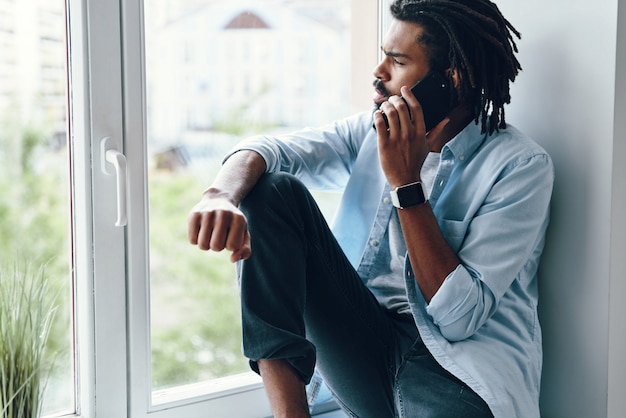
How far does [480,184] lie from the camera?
1.32 metres

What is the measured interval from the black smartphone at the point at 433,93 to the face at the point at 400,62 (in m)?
0.03

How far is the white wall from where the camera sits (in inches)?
51.1

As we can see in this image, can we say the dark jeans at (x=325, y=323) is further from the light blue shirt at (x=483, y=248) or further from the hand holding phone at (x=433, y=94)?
the hand holding phone at (x=433, y=94)

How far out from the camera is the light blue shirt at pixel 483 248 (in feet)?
4.05

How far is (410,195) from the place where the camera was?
127 centimetres

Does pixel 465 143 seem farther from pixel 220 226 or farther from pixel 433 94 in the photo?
pixel 220 226

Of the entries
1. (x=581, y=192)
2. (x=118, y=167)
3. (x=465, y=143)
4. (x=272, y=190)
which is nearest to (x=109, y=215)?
(x=118, y=167)

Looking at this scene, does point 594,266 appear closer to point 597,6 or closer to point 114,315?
point 597,6

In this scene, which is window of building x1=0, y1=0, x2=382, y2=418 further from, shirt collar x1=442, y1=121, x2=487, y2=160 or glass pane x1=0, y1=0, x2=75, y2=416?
shirt collar x1=442, y1=121, x2=487, y2=160

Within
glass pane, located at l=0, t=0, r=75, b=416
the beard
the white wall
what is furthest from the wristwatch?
glass pane, located at l=0, t=0, r=75, b=416

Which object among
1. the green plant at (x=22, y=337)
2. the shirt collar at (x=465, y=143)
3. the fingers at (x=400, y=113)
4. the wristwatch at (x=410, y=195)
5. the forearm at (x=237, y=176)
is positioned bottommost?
the green plant at (x=22, y=337)

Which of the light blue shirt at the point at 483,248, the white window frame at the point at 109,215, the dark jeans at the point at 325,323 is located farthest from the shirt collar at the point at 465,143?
the white window frame at the point at 109,215

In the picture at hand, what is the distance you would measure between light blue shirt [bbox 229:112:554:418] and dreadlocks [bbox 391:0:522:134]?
0.07 metres

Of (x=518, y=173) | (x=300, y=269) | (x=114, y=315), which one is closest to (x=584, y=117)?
(x=518, y=173)
